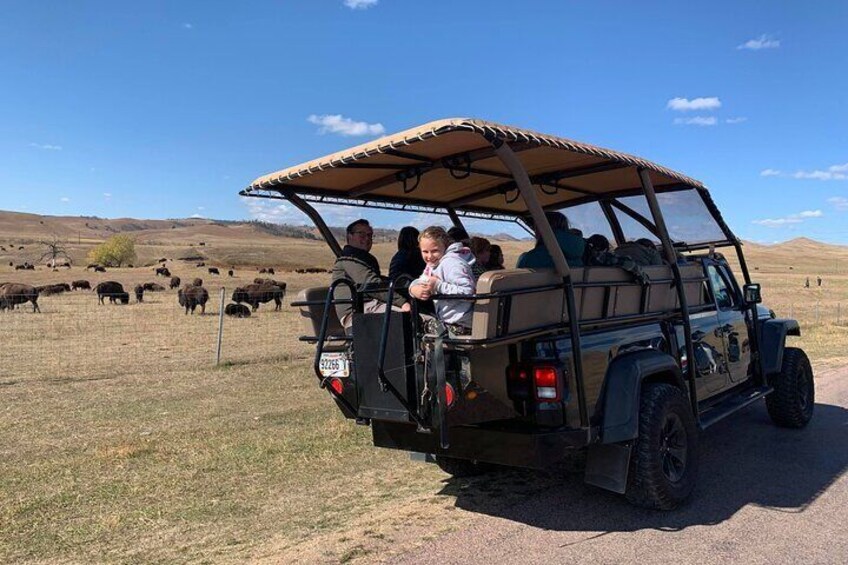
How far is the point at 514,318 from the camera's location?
3.93 metres

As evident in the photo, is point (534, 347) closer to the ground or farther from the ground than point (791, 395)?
farther from the ground

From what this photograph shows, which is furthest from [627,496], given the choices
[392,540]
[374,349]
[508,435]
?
[374,349]

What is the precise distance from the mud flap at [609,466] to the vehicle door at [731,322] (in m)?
2.32

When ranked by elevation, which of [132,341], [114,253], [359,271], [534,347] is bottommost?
[132,341]

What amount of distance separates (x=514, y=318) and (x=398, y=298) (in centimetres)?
125

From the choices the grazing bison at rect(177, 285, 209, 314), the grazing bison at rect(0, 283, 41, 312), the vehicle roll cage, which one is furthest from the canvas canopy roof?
the grazing bison at rect(0, 283, 41, 312)

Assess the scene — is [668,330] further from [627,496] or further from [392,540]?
[392,540]

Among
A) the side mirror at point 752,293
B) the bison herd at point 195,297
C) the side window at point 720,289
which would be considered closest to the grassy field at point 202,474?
the side window at point 720,289

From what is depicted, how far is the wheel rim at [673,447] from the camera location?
188 inches

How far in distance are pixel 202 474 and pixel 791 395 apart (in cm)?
605

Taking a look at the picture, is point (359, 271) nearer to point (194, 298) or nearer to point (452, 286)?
point (452, 286)

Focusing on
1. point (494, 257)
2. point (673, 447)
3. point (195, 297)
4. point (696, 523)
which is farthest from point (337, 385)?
point (195, 297)

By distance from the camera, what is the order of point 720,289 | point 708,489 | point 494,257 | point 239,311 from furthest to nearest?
point 239,311 < point 720,289 < point 494,257 < point 708,489

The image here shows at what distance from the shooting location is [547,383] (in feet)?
13.3
